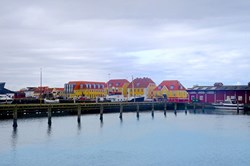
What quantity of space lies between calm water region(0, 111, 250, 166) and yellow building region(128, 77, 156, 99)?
109249 millimetres

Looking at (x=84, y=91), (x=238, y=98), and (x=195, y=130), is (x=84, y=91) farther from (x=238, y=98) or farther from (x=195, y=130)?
(x=195, y=130)

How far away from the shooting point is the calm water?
3950 centimetres

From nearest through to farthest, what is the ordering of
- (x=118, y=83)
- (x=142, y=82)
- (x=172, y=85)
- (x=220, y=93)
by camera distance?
(x=220, y=93), (x=172, y=85), (x=142, y=82), (x=118, y=83)

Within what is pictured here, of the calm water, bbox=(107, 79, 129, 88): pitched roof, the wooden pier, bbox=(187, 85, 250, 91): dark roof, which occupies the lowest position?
the calm water

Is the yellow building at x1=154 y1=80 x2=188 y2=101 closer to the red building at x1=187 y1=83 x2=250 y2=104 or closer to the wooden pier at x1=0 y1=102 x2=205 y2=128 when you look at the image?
the red building at x1=187 y1=83 x2=250 y2=104

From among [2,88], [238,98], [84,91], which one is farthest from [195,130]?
[84,91]

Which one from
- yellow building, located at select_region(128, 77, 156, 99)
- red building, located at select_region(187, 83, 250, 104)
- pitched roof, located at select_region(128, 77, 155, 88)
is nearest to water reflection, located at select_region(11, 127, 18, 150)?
red building, located at select_region(187, 83, 250, 104)

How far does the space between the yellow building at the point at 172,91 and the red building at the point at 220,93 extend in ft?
86.0

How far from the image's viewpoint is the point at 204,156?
41781 millimetres

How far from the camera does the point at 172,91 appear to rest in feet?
541

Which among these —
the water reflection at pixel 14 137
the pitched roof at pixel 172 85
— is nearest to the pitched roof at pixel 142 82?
the pitched roof at pixel 172 85

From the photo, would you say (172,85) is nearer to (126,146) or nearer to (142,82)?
(142,82)

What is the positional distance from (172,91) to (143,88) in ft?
59.1

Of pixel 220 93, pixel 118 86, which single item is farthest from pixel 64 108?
pixel 118 86
